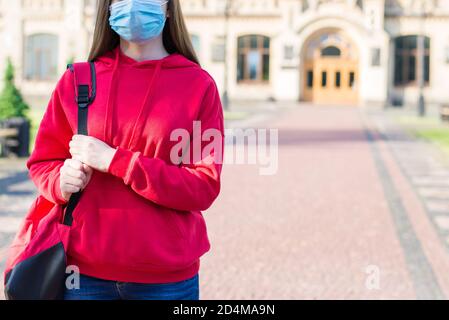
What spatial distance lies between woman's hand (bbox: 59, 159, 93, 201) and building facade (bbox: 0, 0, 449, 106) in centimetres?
3820

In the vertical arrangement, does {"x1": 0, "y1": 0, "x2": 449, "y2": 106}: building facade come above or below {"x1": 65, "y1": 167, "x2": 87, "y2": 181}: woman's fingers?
above

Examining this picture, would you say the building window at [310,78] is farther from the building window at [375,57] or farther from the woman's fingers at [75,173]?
the woman's fingers at [75,173]

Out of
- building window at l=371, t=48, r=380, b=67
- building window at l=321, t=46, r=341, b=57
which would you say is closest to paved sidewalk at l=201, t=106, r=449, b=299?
building window at l=371, t=48, r=380, b=67

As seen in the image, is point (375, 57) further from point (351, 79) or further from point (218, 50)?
point (218, 50)

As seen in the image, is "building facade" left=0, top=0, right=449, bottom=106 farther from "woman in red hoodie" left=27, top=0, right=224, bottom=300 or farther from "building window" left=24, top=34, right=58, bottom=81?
"woman in red hoodie" left=27, top=0, right=224, bottom=300

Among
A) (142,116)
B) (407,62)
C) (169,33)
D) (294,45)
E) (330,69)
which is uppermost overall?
(294,45)

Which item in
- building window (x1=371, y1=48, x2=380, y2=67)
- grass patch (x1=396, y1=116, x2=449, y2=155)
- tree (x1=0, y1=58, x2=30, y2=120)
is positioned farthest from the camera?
building window (x1=371, y1=48, x2=380, y2=67)

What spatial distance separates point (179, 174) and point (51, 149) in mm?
492

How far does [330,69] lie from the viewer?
42.5 metres

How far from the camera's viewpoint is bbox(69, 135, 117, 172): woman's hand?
7.68 ft

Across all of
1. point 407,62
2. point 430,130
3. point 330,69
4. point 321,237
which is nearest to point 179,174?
point 321,237

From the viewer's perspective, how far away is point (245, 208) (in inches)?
380
